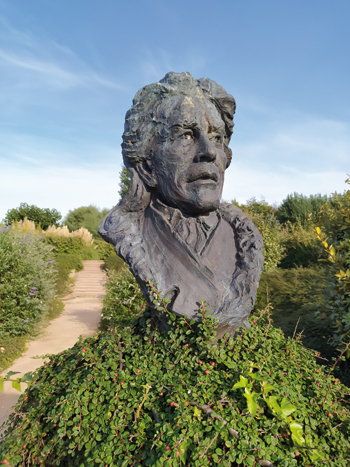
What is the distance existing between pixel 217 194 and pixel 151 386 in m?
1.50

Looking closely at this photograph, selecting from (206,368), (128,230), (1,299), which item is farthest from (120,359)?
(1,299)

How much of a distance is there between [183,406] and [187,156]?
174cm

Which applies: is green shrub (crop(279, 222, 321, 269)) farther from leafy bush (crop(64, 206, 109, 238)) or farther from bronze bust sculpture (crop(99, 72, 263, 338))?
leafy bush (crop(64, 206, 109, 238))

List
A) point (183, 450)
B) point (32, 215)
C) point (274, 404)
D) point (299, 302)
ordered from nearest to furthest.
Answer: point (183, 450) → point (274, 404) → point (299, 302) → point (32, 215)

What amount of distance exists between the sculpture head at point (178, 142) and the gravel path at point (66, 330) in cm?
217

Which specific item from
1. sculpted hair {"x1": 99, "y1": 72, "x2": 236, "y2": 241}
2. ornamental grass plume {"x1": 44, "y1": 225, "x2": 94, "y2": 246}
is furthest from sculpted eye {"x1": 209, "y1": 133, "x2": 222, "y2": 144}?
ornamental grass plume {"x1": 44, "y1": 225, "x2": 94, "y2": 246}

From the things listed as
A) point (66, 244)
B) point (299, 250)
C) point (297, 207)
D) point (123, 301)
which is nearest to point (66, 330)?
point (123, 301)

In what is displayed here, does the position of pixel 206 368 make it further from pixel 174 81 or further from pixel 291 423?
pixel 174 81

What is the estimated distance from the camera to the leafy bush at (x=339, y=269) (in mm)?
3723

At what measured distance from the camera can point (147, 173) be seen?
106 inches

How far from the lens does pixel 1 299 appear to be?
641cm

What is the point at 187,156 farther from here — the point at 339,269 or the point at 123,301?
the point at 123,301

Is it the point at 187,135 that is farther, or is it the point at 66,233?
the point at 66,233

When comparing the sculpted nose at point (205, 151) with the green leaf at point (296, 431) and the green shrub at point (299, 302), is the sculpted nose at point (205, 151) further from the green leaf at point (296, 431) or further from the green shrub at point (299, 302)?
the green shrub at point (299, 302)
